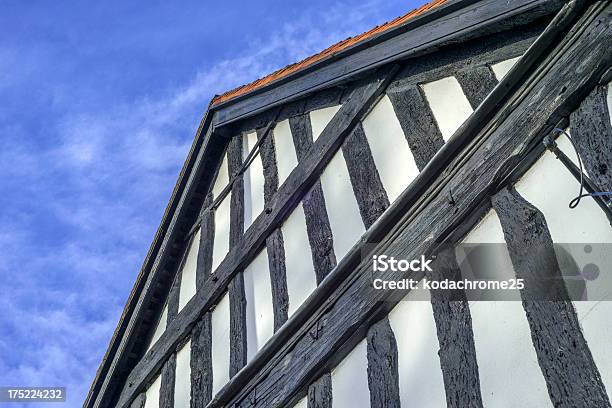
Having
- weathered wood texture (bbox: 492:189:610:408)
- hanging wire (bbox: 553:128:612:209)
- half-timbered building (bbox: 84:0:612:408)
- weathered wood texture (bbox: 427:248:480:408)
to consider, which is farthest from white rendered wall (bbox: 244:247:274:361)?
hanging wire (bbox: 553:128:612:209)

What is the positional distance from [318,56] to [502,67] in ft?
6.30

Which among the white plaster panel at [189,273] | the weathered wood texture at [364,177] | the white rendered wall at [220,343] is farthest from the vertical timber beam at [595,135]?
the white plaster panel at [189,273]

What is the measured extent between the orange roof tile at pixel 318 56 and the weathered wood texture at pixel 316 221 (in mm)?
488

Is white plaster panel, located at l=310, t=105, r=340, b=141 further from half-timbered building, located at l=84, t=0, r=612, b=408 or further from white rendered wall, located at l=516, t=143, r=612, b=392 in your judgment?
white rendered wall, located at l=516, t=143, r=612, b=392

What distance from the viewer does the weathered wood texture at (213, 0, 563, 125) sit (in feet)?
13.3

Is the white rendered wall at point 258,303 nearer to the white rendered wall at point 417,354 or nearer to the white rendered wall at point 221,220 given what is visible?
the white rendered wall at point 221,220

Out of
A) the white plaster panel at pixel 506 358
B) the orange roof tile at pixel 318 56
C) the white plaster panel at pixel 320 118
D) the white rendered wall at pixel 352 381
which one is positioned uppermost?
the orange roof tile at pixel 318 56

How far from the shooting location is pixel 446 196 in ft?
Result: 12.3

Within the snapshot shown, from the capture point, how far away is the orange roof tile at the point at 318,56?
16.3 ft

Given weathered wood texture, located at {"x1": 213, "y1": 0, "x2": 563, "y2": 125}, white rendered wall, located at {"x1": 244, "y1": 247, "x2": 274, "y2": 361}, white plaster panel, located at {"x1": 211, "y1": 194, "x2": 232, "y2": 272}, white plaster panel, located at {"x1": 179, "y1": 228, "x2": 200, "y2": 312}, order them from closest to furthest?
weathered wood texture, located at {"x1": 213, "y1": 0, "x2": 563, "y2": 125} < white rendered wall, located at {"x1": 244, "y1": 247, "x2": 274, "y2": 361} < white plaster panel, located at {"x1": 211, "y1": 194, "x2": 232, "y2": 272} < white plaster panel, located at {"x1": 179, "y1": 228, "x2": 200, "y2": 312}

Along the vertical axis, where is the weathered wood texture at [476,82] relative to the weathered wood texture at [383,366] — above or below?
above

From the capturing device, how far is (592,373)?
267 cm

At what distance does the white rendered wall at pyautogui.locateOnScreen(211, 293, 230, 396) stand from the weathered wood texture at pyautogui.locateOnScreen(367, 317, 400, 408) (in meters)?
1.56

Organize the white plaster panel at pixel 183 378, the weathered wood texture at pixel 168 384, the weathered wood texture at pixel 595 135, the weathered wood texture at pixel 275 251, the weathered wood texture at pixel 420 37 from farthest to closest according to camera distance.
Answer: the weathered wood texture at pixel 168 384 < the white plaster panel at pixel 183 378 < the weathered wood texture at pixel 275 251 < the weathered wood texture at pixel 420 37 < the weathered wood texture at pixel 595 135
